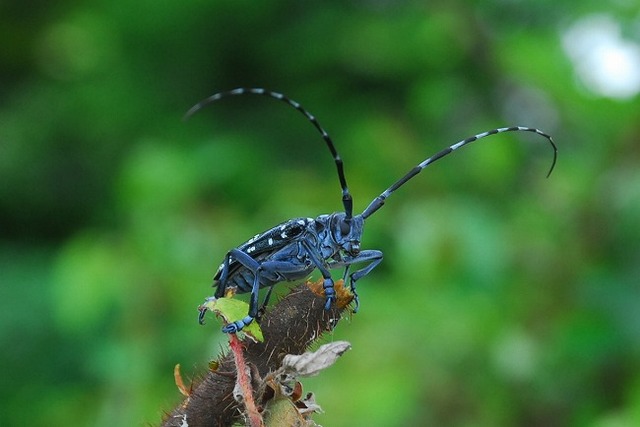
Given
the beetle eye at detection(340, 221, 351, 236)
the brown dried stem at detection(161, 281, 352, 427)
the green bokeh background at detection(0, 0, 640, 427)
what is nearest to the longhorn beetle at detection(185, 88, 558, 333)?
the beetle eye at detection(340, 221, 351, 236)

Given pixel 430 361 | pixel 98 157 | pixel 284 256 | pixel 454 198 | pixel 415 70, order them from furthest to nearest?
pixel 98 157 → pixel 415 70 → pixel 454 198 → pixel 430 361 → pixel 284 256

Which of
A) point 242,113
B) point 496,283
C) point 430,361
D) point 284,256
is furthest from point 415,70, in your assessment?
point 284,256

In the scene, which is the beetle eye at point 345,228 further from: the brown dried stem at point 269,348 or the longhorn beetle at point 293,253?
the brown dried stem at point 269,348

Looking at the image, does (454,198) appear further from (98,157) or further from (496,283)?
(98,157)

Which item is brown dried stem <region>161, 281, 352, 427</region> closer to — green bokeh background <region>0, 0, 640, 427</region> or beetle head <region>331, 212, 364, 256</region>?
beetle head <region>331, 212, 364, 256</region>

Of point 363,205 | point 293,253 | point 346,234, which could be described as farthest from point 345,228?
point 363,205

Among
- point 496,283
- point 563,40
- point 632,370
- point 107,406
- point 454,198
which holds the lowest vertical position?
point 107,406

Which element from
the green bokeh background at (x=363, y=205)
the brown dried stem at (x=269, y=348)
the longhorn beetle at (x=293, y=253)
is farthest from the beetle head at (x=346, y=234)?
the green bokeh background at (x=363, y=205)
